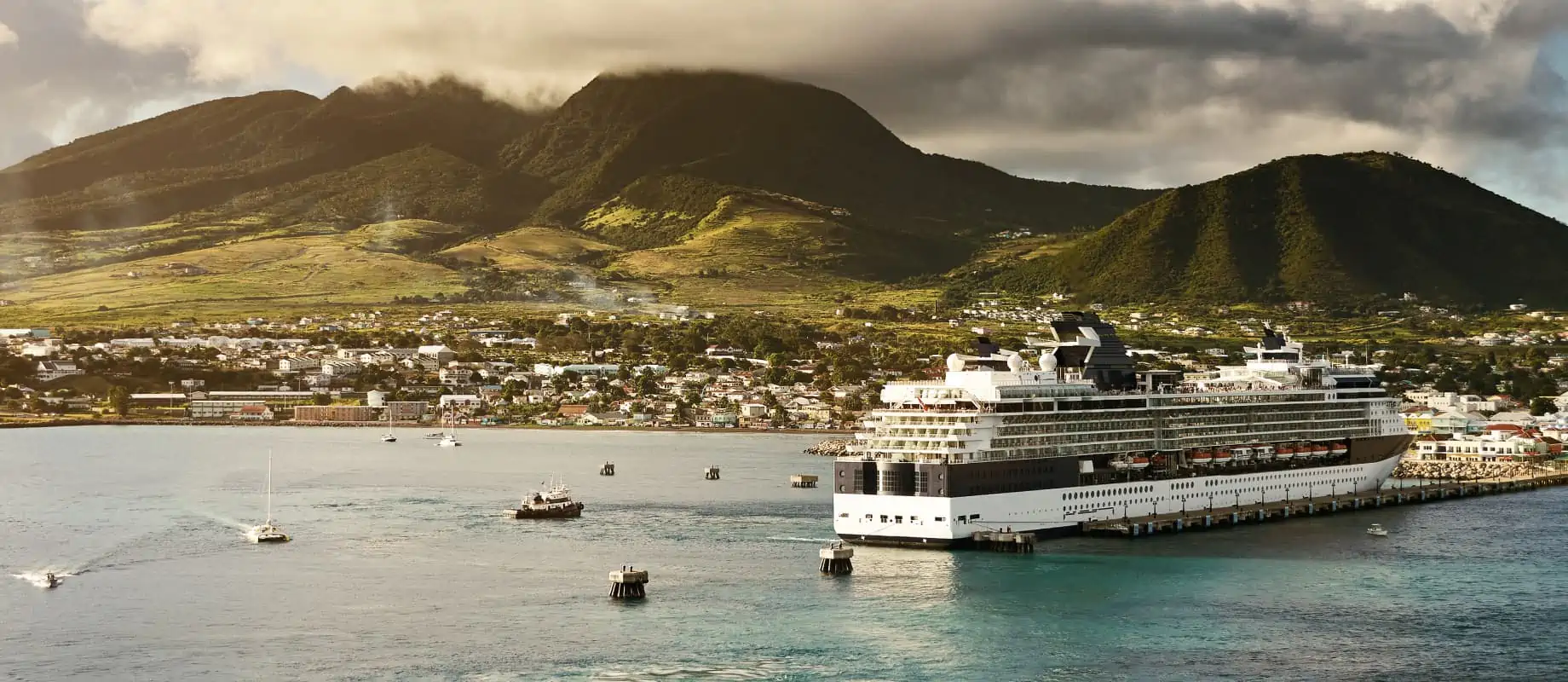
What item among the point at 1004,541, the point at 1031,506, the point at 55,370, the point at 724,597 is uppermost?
the point at 55,370

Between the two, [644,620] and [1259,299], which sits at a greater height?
[1259,299]

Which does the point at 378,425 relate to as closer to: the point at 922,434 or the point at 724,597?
the point at 922,434

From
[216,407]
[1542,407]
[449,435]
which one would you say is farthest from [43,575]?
[216,407]

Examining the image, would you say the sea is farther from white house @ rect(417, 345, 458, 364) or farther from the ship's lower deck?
white house @ rect(417, 345, 458, 364)

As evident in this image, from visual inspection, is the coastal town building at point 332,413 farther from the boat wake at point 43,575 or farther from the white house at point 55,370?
the boat wake at point 43,575

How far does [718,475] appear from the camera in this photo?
9438 centimetres

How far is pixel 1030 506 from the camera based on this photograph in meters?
60.5

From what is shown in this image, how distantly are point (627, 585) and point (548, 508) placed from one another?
75.5ft

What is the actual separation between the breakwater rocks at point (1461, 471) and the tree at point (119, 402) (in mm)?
107575

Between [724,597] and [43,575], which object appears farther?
[43,575]

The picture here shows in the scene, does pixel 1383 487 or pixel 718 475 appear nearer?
pixel 1383 487

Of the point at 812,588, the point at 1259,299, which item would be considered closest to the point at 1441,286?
the point at 1259,299

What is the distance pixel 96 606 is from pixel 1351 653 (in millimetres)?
33753

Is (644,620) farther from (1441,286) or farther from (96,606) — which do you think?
(1441,286)
